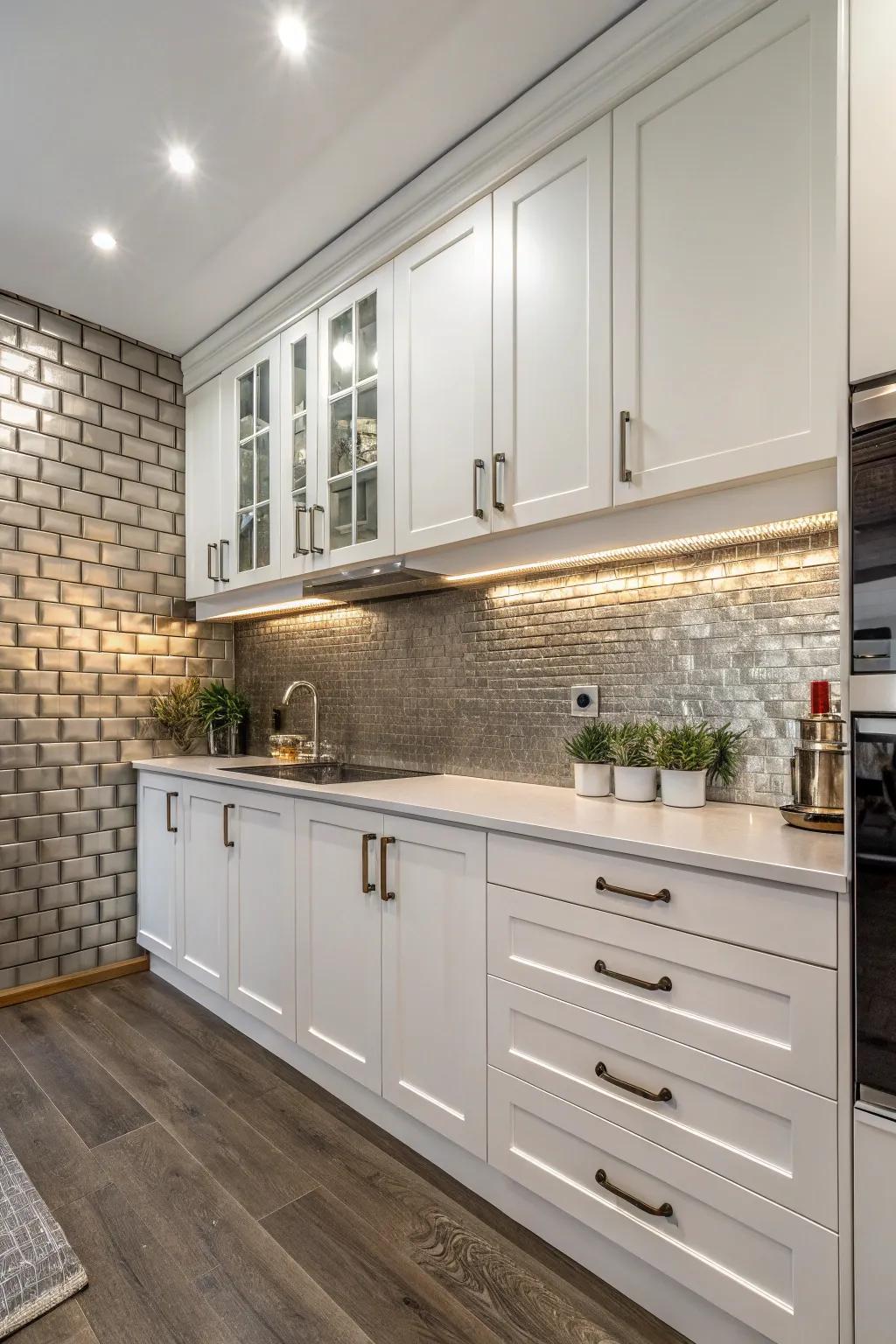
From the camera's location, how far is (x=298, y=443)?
2674mm

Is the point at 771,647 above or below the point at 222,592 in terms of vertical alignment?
below

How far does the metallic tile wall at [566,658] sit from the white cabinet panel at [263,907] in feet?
1.89

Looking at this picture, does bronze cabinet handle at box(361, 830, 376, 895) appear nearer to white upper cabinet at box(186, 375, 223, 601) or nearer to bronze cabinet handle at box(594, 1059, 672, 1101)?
bronze cabinet handle at box(594, 1059, 672, 1101)

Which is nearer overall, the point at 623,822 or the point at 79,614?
the point at 623,822

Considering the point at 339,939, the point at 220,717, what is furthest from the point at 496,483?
the point at 220,717

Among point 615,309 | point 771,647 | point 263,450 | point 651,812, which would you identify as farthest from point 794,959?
point 263,450

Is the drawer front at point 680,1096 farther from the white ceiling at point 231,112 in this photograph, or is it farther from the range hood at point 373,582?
the white ceiling at point 231,112

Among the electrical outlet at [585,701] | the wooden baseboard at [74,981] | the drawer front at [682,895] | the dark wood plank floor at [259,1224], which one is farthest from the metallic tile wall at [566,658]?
the wooden baseboard at [74,981]

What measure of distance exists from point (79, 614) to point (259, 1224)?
236cm

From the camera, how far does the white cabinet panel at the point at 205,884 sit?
8.32 ft

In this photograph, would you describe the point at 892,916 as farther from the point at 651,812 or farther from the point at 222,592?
the point at 222,592

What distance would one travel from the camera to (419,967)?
176 cm

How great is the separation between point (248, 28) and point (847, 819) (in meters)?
2.14

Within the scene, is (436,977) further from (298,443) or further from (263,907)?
(298,443)
